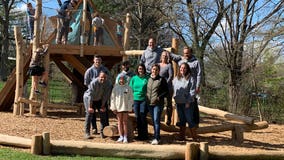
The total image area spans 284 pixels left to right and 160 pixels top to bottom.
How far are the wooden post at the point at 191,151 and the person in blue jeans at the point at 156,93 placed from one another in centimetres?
139

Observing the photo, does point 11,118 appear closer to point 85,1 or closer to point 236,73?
point 85,1

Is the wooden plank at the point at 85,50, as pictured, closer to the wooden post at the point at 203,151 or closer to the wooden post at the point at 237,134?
the wooden post at the point at 237,134

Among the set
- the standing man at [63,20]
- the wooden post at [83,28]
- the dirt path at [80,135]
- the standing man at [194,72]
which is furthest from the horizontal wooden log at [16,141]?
the wooden post at [83,28]

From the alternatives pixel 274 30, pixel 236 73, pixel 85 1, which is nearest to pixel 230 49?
pixel 236 73

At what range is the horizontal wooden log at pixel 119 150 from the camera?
8062 millimetres

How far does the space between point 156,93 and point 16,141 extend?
9.27ft

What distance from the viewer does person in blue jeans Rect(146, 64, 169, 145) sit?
364 inches

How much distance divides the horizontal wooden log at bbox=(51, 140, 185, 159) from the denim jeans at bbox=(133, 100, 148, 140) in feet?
4.89

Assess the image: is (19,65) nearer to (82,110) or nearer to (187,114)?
(82,110)

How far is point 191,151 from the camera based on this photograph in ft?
26.0

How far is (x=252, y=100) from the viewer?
18812 mm

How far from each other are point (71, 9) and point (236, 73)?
8.61 metres

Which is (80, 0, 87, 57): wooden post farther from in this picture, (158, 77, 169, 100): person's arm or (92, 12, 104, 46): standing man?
(158, 77, 169, 100): person's arm

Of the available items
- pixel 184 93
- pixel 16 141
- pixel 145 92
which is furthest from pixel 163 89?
pixel 16 141
